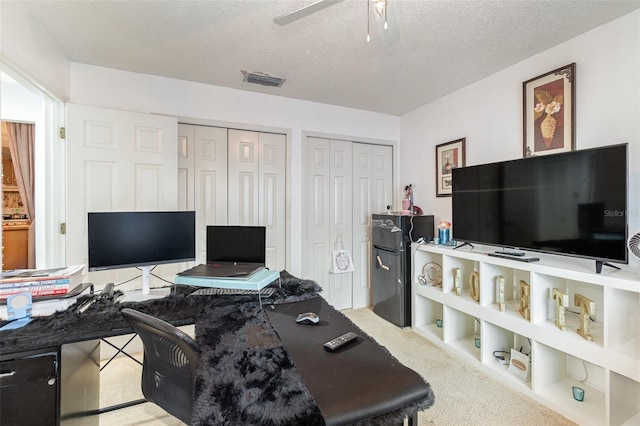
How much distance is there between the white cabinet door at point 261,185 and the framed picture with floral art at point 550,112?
93.3 inches

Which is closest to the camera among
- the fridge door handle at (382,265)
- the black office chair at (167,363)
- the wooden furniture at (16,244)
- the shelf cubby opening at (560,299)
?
the black office chair at (167,363)

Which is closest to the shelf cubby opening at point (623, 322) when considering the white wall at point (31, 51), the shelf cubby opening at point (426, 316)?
the shelf cubby opening at point (426, 316)

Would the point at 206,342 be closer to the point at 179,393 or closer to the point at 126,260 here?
the point at 179,393

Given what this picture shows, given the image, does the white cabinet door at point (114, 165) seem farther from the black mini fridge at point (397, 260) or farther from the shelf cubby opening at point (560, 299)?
the shelf cubby opening at point (560, 299)

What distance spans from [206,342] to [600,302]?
2536mm

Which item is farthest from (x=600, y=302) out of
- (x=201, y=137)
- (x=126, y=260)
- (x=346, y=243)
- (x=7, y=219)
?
(x=7, y=219)

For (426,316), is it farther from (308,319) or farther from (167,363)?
(167,363)

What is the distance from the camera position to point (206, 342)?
115cm

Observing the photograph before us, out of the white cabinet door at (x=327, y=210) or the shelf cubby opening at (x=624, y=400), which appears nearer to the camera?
the shelf cubby opening at (x=624, y=400)

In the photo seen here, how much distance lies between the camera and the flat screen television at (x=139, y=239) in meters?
1.59

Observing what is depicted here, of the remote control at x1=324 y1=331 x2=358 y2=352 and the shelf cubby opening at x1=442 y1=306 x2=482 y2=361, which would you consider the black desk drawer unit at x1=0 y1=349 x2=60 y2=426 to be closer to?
the remote control at x1=324 y1=331 x2=358 y2=352

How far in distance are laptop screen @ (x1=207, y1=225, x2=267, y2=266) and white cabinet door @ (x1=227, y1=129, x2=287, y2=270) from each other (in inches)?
38.2

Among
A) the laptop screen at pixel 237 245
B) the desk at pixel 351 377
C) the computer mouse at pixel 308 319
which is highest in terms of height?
the laptop screen at pixel 237 245

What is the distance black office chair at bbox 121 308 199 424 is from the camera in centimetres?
102
